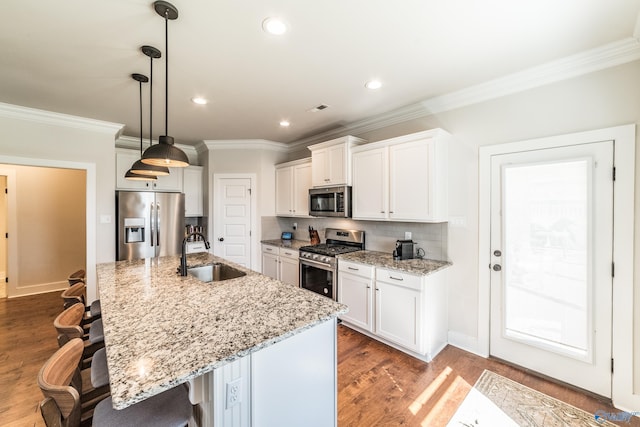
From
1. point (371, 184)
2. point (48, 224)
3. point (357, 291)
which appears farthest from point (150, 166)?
point (48, 224)

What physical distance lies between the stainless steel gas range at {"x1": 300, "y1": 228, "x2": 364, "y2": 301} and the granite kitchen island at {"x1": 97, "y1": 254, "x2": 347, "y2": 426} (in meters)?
1.54

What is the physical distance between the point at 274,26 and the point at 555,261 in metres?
3.01

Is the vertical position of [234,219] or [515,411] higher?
[234,219]

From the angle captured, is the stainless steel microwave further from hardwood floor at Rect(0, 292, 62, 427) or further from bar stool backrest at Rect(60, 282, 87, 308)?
hardwood floor at Rect(0, 292, 62, 427)

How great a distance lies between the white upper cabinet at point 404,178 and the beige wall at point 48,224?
509 cm

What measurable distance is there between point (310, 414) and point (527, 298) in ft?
7.55

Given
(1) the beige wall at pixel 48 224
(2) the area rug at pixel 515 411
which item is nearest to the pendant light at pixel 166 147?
(2) the area rug at pixel 515 411

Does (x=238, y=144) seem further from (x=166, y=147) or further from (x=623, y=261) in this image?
(x=623, y=261)

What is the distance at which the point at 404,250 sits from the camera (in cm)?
312

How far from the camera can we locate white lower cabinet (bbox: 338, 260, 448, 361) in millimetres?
2635

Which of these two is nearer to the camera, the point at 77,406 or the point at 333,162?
the point at 77,406

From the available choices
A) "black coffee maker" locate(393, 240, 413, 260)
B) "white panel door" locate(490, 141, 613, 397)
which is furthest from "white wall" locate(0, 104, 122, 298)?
"white panel door" locate(490, 141, 613, 397)

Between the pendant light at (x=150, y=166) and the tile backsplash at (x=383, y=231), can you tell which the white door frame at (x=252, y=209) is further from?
the pendant light at (x=150, y=166)

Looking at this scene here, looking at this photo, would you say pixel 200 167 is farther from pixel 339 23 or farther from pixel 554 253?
pixel 554 253
